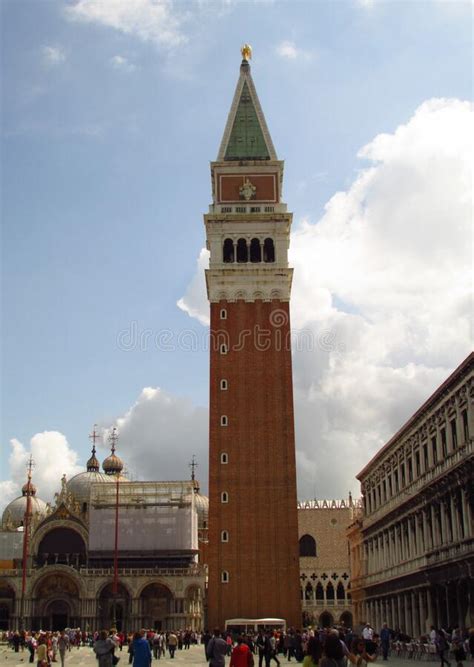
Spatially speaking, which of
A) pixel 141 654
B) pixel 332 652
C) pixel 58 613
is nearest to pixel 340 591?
pixel 58 613

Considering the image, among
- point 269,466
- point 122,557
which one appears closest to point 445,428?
point 269,466

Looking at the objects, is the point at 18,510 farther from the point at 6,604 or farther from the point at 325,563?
the point at 325,563

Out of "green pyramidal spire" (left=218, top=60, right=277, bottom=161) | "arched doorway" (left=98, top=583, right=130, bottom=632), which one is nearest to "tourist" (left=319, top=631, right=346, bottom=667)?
"green pyramidal spire" (left=218, top=60, right=277, bottom=161)

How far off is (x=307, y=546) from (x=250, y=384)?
39.4 metres

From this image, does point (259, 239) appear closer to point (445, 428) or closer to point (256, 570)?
point (256, 570)

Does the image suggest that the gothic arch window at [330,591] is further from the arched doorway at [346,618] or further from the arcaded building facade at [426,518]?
the arcaded building facade at [426,518]

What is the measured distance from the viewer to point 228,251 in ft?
236

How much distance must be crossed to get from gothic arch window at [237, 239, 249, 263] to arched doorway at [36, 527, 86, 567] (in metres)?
36.0

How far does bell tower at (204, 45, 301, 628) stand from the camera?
205 feet

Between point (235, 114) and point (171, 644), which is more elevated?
point (235, 114)

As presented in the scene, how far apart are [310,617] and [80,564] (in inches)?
1048

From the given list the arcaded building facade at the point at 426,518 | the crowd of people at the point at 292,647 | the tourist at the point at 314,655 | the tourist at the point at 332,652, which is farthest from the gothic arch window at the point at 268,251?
the tourist at the point at 332,652

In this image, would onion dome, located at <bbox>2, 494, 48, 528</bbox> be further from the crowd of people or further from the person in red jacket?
the person in red jacket

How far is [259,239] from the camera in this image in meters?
72.0
